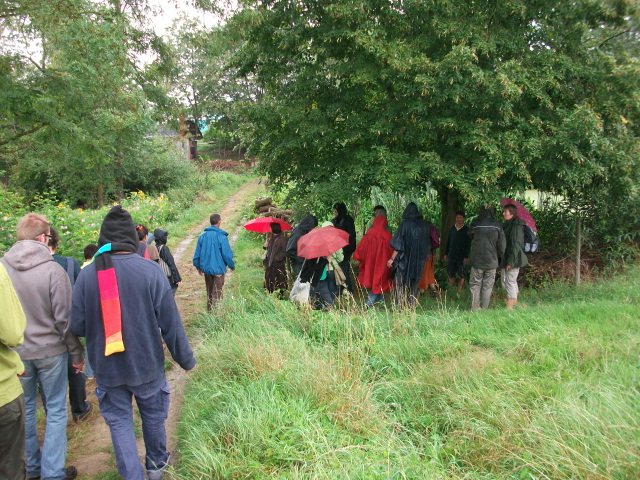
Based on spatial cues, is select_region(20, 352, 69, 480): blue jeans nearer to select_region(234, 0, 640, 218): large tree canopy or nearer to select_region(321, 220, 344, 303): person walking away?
select_region(321, 220, 344, 303): person walking away

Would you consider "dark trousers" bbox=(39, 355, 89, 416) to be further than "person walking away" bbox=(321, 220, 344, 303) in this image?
No

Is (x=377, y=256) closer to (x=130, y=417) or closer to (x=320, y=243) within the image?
(x=320, y=243)

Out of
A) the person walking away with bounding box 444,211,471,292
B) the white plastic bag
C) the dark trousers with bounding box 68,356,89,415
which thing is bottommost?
the dark trousers with bounding box 68,356,89,415

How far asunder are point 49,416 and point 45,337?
2.02 feet

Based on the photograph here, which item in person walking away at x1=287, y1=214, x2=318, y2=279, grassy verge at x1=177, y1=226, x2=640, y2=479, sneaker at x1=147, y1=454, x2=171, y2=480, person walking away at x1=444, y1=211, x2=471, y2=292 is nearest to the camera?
grassy verge at x1=177, y1=226, x2=640, y2=479

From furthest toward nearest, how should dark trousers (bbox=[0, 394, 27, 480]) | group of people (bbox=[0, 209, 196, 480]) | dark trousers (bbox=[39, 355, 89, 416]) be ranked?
dark trousers (bbox=[39, 355, 89, 416]) < group of people (bbox=[0, 209, 196, 480]) < dark trousers (bbox=[0, 394, 27, 480])

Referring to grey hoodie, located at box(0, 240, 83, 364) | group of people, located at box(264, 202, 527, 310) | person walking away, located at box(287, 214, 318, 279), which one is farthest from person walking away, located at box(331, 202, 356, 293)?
grey hoodie, located at box(0, 240, 83, 364)

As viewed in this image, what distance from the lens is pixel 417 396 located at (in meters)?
4.13

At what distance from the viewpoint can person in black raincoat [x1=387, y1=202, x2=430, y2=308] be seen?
23.7 ft

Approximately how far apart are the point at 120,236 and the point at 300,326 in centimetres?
295

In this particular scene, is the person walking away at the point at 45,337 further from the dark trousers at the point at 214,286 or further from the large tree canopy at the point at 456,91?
the large tree canopy at the point at 456,91

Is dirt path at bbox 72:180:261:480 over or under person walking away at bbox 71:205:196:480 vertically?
under

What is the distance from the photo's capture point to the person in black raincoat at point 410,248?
723cm

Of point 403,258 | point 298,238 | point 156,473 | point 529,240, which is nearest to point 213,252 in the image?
point 298,238
